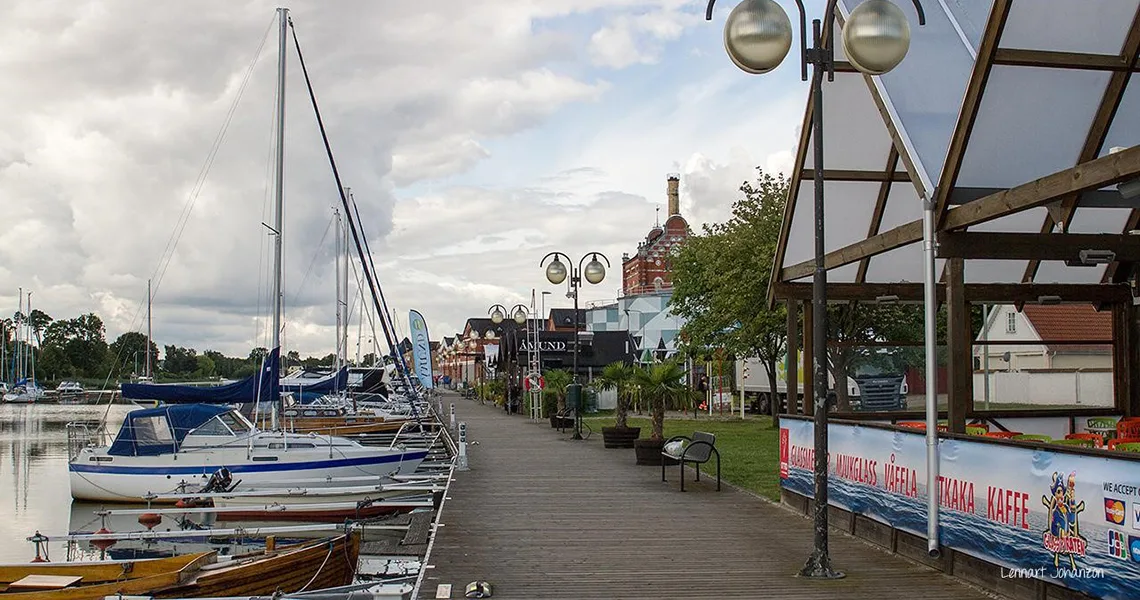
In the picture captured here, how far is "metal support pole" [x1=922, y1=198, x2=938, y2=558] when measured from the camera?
9.52 m

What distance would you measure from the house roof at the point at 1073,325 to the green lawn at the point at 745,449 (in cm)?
545

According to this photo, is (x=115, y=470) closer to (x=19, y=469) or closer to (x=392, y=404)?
(x=19, y=469)

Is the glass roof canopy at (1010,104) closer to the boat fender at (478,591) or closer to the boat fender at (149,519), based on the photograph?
the boat fender at (478,591)

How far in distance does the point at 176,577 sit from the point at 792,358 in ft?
29.0

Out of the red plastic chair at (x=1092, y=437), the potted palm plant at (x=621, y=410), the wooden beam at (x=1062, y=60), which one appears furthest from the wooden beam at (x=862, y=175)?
the potted palm plant at (x=621, y=410)

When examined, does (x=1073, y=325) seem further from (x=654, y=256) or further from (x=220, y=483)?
(x=654, y=256)

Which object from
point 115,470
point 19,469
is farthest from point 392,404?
point 115,470

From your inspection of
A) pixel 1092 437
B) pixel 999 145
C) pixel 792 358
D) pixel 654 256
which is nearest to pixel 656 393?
pixel 792 358

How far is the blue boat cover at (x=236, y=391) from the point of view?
80.5ft

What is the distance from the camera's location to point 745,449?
26.8 metres

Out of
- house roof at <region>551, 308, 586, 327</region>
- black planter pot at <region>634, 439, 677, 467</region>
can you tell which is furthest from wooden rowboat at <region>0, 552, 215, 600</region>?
house roof at <region>551, 308, 586, 327</region>

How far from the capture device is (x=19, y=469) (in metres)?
33.5

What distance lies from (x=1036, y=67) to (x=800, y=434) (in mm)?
5568

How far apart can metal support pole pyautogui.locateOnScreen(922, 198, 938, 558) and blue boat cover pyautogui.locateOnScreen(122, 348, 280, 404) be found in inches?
712
